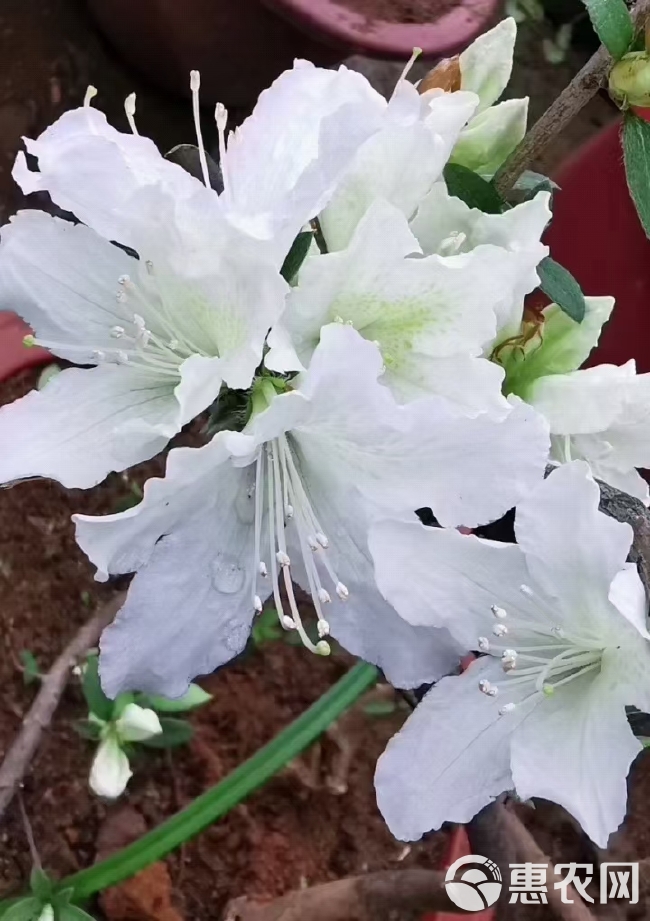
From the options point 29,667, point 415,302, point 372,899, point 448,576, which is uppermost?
point 415,302

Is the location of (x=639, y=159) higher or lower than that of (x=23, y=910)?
higher

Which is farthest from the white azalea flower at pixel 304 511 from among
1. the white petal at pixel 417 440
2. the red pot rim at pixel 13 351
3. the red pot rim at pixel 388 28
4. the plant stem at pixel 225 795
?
the red pot rim at pixel 388 28

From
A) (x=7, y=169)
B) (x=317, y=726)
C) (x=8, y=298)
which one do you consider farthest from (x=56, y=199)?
(x=7, y=169)

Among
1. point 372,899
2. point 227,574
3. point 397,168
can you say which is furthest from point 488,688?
point 372,899

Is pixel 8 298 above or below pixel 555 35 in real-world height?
above

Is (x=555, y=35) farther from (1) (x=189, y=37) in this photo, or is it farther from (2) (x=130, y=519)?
(2) (x=130, y=519)

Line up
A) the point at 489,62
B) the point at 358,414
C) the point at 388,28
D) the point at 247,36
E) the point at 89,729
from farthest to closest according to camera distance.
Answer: the point at 247,36 < the point at 388,28 < the point at 89,729 < the point at 489,62 < the point at 358,414

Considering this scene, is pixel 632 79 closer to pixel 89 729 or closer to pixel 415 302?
pixel 415 302
